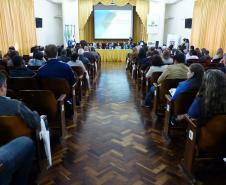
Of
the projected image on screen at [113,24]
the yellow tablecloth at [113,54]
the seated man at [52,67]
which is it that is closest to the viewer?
the seated man at [52,67]

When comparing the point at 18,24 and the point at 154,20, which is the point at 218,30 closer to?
the point at 154,20

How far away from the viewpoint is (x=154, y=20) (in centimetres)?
1207

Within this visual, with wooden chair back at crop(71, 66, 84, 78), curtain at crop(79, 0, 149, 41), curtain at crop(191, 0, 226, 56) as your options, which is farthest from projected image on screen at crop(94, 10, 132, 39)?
wooden chair back at crop(71, 66, 84, 78)

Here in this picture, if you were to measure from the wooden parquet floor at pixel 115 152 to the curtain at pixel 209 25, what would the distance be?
468cm

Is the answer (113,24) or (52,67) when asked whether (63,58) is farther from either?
(113,24)

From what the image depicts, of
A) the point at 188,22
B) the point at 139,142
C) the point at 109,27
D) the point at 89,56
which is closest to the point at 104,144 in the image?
the point at 139,142

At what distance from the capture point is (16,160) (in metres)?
1.68

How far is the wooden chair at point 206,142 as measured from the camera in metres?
2.07

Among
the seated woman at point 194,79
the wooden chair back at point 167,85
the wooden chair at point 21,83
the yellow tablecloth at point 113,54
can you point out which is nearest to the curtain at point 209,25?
the yellow tablecloth at point 113,54

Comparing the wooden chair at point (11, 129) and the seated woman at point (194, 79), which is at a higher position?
the seated woman at point (194, 79)

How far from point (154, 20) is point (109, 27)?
8.82 ft

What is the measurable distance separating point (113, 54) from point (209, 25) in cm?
501

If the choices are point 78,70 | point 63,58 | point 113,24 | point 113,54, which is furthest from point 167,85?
point 113,24

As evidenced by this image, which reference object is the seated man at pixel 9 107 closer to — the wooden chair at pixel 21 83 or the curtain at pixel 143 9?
the wooden chair at pixel 21 83
